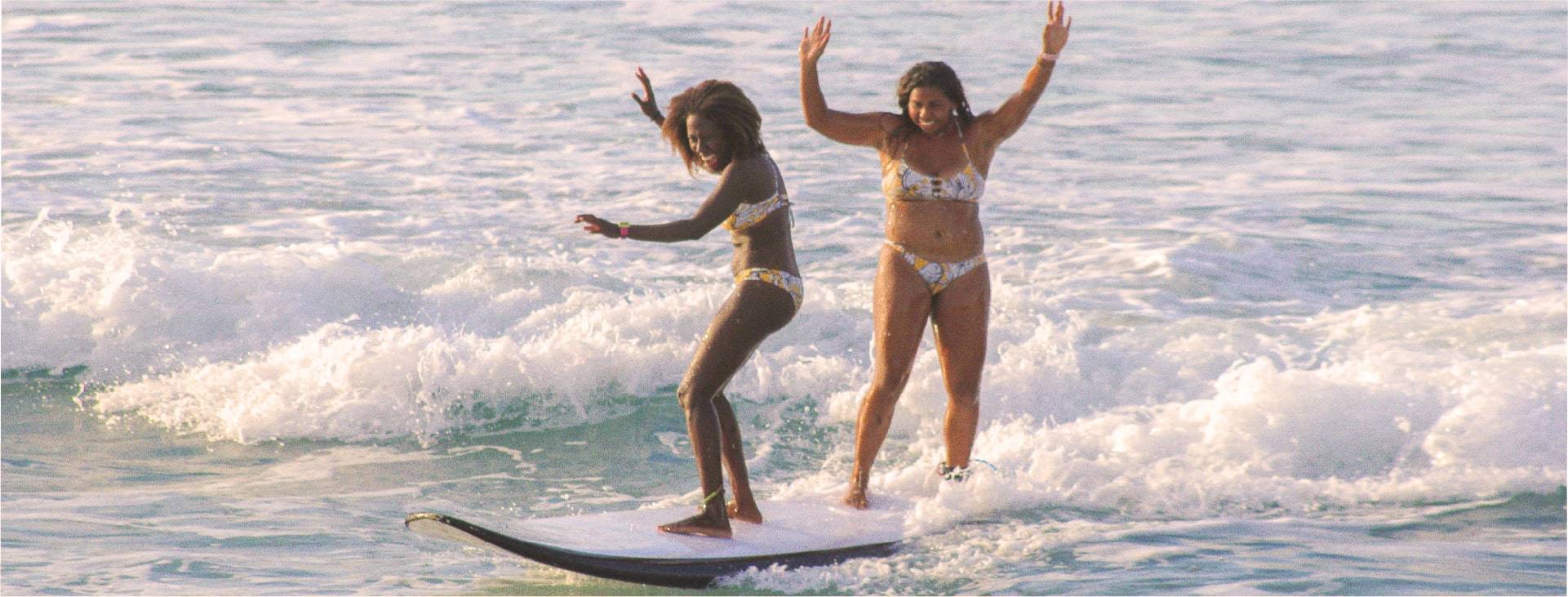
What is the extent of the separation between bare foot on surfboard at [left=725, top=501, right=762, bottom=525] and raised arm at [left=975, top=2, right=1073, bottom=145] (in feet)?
5.75

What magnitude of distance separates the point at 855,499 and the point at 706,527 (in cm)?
87

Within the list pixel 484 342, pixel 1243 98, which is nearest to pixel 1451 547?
pixel 484 342

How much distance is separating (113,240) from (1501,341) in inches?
385

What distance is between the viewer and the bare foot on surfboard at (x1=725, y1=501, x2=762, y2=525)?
21.2 feet

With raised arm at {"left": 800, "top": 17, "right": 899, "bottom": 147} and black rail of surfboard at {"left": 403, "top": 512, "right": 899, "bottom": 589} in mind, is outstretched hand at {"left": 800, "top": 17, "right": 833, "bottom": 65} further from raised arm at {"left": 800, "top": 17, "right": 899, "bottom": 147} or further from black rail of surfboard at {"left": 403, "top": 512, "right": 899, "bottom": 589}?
black rail of surfboard at {"left": 403, "top": 512, "right": 899, "bottom": 589}

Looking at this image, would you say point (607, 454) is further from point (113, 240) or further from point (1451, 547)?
point (113, 240)

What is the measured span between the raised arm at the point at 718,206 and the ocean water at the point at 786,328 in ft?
4.58

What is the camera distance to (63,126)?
52.7ft

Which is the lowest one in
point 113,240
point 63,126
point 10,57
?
point 113,240

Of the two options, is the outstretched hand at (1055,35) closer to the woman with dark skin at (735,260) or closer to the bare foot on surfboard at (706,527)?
the woman with dark skin at (735,260)

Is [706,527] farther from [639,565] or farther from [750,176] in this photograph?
[750,176]

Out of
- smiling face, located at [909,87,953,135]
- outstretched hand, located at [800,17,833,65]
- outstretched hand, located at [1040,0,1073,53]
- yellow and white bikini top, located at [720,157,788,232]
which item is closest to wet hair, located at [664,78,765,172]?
yellow and white bikini top, located at [720,157,788,232]

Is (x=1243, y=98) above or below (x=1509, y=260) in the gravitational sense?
above

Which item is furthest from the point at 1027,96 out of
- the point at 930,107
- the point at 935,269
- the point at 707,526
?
the point at 707,526
